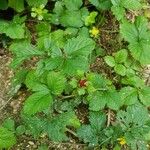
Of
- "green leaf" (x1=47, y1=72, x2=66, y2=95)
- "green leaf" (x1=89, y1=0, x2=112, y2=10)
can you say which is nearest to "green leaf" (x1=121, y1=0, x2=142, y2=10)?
"green leaf" (x1=89, y1=0, x2=112, y2=10)

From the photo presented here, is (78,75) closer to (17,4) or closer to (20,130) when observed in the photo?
(20,130)

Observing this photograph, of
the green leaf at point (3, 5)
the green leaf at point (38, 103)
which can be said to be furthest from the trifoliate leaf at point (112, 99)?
the green leaf at point (3, 5)

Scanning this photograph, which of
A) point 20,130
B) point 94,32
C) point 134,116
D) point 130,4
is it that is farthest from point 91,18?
point 20,130

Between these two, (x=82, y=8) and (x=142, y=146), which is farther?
(x=82, y=8)

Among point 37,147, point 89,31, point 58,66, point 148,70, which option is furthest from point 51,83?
point 148,70

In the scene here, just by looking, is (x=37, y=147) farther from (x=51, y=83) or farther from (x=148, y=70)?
(x=148, y=70)

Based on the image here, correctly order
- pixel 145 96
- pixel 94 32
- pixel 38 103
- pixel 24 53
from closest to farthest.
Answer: pixel 38 103
pixel 24 53
pixel 145 96
pixel 94 32

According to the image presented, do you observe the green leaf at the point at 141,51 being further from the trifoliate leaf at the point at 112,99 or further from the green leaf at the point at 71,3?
the green leaf at the point at 71,3
